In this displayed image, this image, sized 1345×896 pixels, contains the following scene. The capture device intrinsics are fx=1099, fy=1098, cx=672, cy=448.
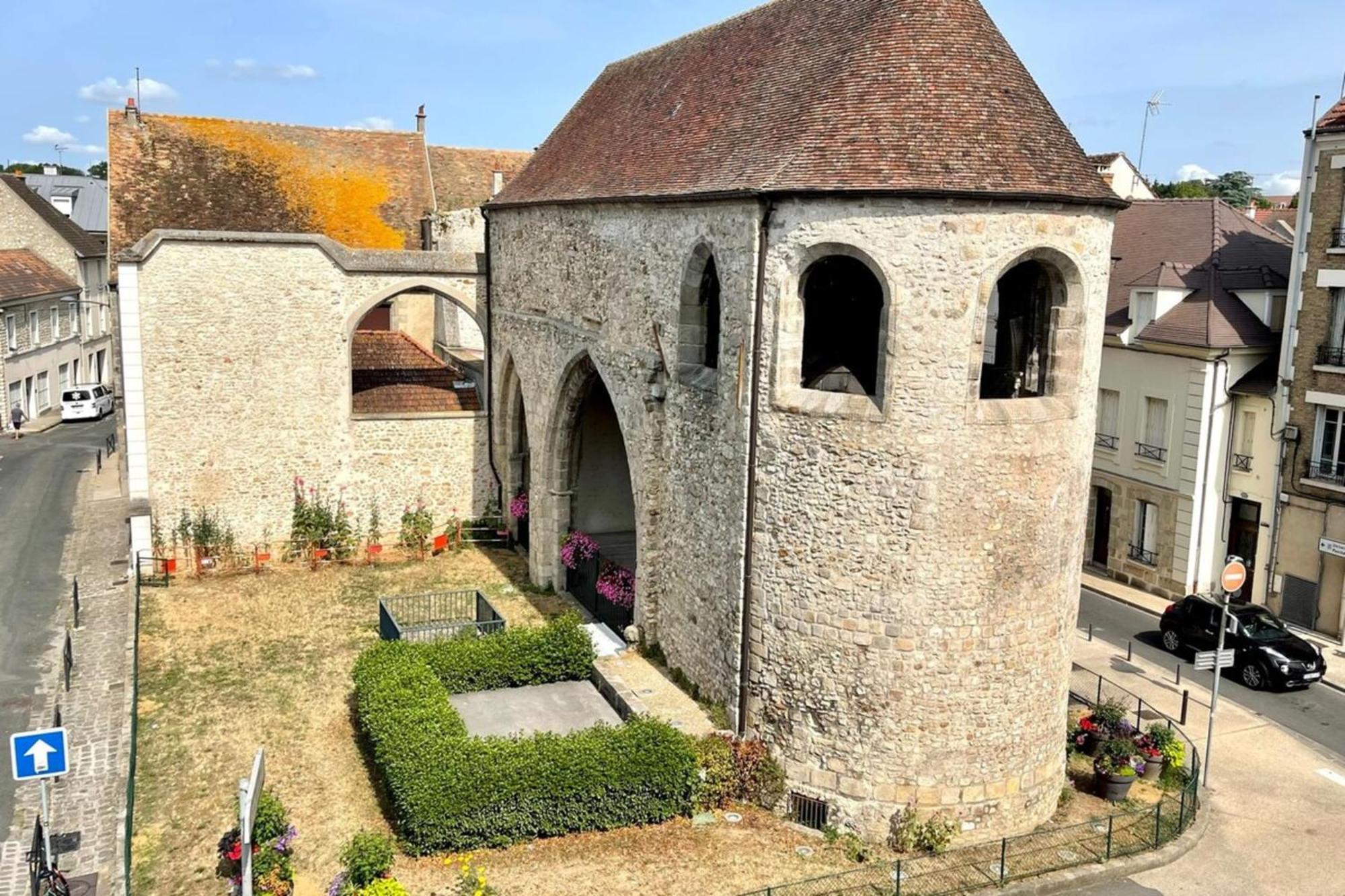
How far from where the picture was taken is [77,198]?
55812 millimetres

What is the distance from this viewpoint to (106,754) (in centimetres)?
1429

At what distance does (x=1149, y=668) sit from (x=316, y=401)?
1671 centimetres

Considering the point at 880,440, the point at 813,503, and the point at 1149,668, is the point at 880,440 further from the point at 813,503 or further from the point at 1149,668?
the point at 1149,668

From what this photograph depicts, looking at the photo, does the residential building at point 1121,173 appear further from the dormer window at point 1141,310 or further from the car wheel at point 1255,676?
the car wheel at point 1255,676

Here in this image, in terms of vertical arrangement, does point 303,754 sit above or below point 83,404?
below

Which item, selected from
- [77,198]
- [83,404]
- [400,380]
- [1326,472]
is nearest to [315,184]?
[400,380]

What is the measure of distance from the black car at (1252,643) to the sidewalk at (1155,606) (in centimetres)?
27

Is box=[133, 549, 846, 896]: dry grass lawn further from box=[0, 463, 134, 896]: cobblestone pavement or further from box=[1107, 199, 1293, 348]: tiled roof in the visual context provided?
box=[1107, 199, 1293, 348]: tiled roof

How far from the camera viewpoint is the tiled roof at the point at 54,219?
43031mm

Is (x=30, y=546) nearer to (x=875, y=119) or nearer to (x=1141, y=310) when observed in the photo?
(x=875, y=119)

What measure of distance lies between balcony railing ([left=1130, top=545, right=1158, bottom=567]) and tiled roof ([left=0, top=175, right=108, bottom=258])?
4097 cm

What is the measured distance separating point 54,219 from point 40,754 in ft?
134

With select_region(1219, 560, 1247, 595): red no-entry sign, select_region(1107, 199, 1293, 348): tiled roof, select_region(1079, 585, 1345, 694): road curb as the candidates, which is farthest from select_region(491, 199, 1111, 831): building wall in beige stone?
select_region(1107, 199, 1293, 348): tiled roof

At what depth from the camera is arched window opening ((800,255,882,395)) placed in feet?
45.5
